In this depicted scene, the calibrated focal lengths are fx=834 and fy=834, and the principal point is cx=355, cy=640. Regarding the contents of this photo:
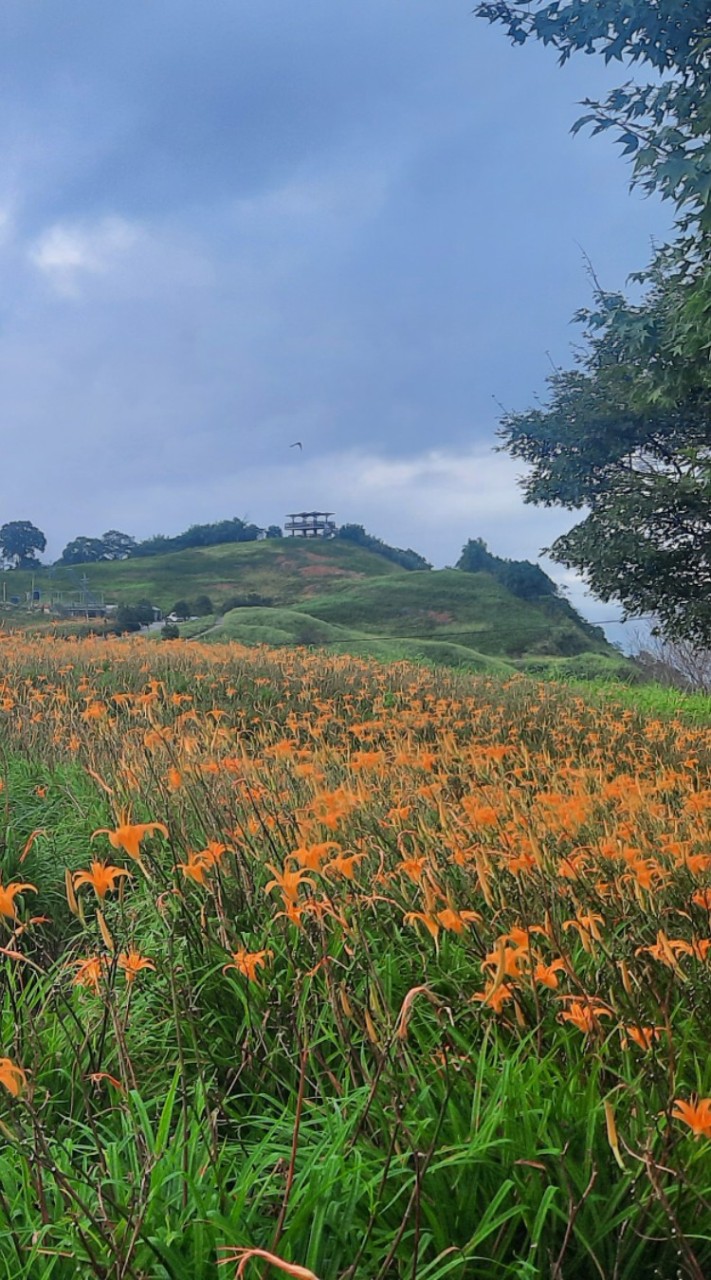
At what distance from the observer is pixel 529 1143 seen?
143 cm

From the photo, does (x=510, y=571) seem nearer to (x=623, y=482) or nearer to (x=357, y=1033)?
(x=623, y=482)

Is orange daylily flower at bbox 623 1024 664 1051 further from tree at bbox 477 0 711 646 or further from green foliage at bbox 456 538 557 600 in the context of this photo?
green foliage at bbox 456 538 557 600

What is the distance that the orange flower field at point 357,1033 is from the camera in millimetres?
1278

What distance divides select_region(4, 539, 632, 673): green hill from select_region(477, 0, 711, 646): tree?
16.8 feet

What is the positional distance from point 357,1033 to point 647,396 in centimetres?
716

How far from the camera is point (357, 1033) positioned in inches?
85.1

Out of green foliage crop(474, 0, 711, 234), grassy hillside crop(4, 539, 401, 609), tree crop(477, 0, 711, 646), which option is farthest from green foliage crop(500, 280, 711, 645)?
grassy hillside crop(4, 539, 401, 609)

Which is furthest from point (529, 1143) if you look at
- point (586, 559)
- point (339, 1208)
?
point (586, 559)

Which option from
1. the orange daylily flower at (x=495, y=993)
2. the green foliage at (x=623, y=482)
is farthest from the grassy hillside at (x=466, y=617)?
the orange daylily flower at (x=495, y=993)

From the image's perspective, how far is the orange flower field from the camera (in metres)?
1.28

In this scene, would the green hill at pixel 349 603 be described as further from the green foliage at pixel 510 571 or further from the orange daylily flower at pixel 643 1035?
the orange daylily flower at pixel 643 1035

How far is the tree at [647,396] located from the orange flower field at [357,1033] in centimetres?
352

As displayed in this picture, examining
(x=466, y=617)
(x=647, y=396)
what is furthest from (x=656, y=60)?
(x=466, y=617)

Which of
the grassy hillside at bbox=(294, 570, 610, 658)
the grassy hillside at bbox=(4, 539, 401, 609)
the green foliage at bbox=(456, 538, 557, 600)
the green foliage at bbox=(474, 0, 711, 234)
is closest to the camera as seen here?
the green foliage at bbox=(474, 0, 711, 234)
